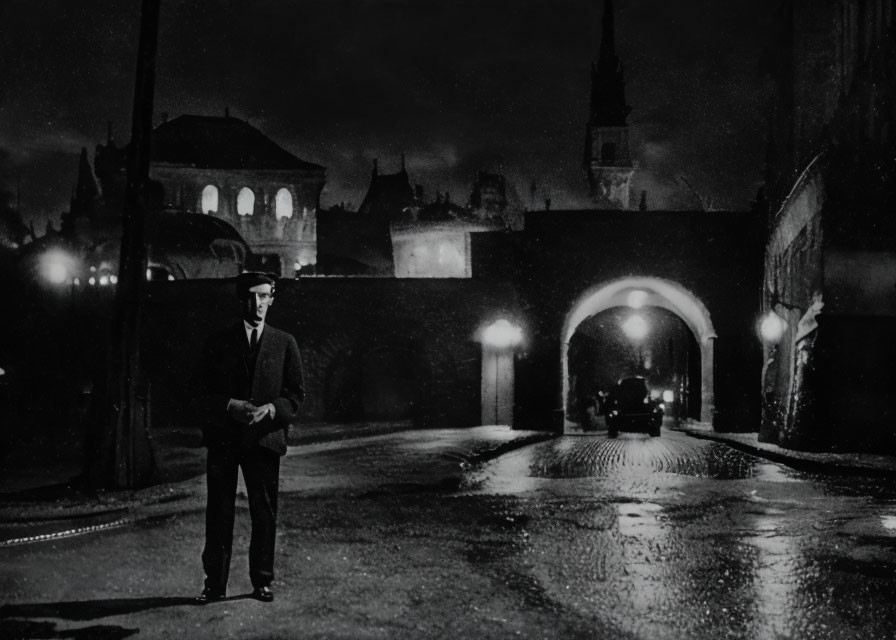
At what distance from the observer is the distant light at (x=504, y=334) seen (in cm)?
2470

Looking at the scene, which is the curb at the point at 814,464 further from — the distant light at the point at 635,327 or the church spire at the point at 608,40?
the church spire at the point at 608,40

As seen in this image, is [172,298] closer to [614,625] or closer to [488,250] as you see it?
[488,250]

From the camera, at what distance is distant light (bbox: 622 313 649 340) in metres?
37.0

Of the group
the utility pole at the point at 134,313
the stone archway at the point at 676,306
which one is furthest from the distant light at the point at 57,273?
the utility pole at the point at 134,313

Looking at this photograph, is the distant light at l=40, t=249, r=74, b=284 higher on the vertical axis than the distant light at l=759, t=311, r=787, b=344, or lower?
higher

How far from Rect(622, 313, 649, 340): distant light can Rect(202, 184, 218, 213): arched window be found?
25249mm

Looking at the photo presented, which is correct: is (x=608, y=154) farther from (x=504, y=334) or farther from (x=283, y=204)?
(x=504, y=334)

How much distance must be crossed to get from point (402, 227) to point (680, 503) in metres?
34.2

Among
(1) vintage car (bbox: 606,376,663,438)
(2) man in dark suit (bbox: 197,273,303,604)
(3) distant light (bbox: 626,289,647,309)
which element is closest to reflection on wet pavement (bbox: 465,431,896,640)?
(2) man in dark suit (bbox: 197,273,303,604)

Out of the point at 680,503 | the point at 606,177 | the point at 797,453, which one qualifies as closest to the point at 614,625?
the point at 680,503

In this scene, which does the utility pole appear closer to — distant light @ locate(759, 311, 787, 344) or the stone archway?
distant light @ locate(759, 311, 787, 344)

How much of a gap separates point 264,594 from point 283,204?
46.7 meters

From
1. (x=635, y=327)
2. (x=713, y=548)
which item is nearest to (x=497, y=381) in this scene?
(x=635, y=327)

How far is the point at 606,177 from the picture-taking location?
69375 millimetres
